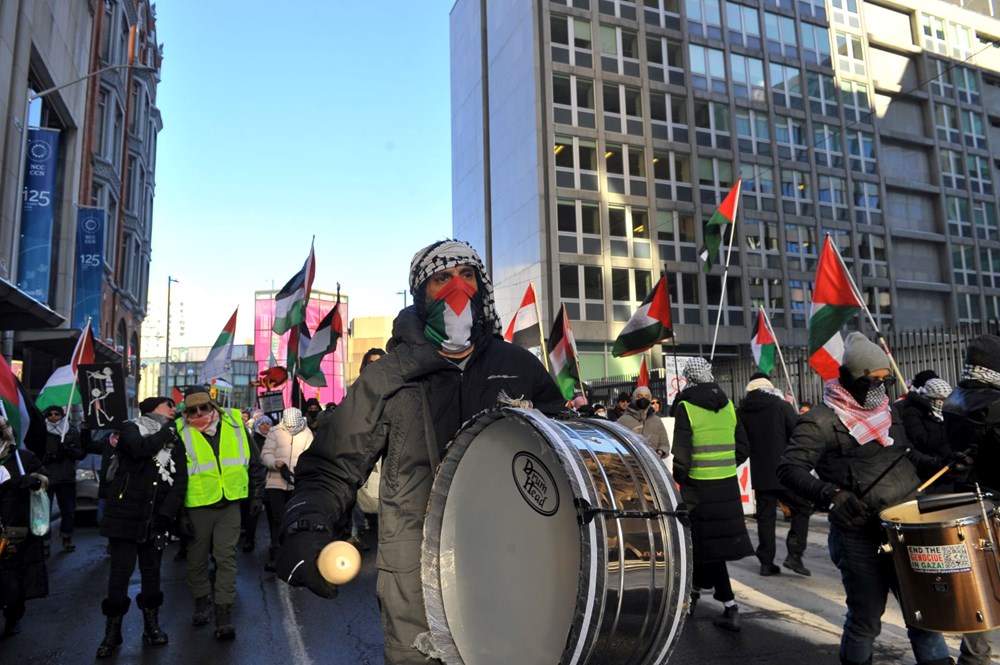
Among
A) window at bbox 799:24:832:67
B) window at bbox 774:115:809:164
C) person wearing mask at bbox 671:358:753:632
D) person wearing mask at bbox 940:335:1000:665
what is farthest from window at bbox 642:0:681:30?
person wearing mask at bbox 940:335:1000:665

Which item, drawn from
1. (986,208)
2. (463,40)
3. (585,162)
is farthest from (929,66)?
(463,40)

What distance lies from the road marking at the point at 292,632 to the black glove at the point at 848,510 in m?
3.63

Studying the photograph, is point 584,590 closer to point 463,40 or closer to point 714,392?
point 714,392

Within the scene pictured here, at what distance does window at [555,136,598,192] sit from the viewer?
35281 mm

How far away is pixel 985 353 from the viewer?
155 inches

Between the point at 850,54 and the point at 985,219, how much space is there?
1363 cm

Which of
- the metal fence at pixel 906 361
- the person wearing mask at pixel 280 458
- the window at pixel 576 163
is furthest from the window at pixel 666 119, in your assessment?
the person wearing mask at pixel 280 458

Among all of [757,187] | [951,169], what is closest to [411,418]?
[757,187]

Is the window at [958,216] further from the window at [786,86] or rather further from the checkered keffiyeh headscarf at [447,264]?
the checkered keffiyeh headscarf at [447,264]

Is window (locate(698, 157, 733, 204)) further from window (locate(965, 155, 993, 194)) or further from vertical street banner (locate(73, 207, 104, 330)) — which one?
vertical street banner (locate(73, 207, 104, 330))

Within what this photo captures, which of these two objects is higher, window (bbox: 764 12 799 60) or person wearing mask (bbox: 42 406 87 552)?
window (bbox: 764 12 799 60)

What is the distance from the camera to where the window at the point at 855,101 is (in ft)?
139

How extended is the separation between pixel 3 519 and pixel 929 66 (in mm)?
52714

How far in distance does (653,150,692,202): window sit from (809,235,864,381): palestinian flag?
88.1ft
